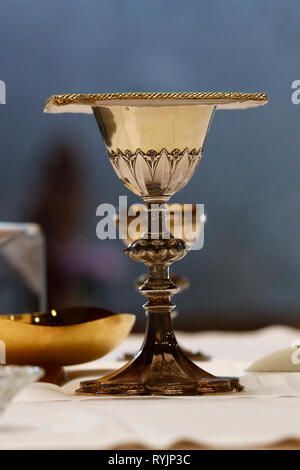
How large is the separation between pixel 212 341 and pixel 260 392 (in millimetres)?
404

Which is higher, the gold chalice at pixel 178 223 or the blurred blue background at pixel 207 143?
the blurred blue background at pixel 207 143

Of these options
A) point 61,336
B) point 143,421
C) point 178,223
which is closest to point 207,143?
point 178,223

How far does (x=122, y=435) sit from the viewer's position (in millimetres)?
408

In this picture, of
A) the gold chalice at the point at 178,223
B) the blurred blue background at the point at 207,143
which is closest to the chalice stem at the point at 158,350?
the gold chalice at the point at 178,223

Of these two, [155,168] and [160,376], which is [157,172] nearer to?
[155,168]

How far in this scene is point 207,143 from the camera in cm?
328

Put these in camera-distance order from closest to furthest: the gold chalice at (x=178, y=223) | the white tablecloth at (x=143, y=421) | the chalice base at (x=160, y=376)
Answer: the white tablecloth at (x=143, y=421) < the chalice base at (x=160, y=376) < the gold chalice at (x=178, y=223)

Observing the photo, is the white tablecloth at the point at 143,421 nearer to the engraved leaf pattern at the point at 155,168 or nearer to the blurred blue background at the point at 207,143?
the engraved leaf pattern at the point at 155,168

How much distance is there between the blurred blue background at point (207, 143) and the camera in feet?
10.7

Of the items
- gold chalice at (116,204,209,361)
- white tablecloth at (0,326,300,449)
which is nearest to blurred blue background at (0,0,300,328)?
gold chalice at (116,204,209,361)

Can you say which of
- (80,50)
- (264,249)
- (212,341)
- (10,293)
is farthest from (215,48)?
(212,341)

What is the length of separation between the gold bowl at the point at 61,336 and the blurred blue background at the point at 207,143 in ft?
8.12
